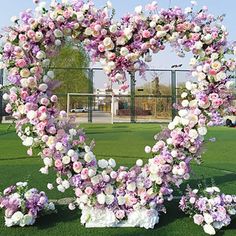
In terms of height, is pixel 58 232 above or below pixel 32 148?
below

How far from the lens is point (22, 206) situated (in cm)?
411

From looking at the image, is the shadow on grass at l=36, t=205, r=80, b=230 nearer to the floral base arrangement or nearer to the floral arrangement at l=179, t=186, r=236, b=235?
the floral base arrangement

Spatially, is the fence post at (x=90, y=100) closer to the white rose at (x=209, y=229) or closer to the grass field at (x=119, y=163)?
the grass field at (x=119, y=163)

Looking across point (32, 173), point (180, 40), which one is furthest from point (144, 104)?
point (180, 40)

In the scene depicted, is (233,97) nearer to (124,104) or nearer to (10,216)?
(10,216)

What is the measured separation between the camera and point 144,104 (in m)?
28.3

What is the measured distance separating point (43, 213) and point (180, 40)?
88.3 inches

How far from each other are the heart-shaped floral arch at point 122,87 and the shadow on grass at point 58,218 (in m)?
0.35

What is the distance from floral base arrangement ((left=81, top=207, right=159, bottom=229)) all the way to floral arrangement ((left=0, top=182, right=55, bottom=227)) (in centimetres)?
50

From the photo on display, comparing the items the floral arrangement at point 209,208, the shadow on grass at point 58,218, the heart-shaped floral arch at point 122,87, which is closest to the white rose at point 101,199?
the heart-shaped floral arch at point 122,87

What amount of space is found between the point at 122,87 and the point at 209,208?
1433 mm

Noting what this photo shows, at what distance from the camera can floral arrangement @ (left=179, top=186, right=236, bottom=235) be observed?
13.1 feet

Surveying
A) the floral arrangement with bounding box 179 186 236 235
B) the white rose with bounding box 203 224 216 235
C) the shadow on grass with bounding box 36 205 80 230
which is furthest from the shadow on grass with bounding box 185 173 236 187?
the shadow on grass with bounding box 36 205 80 230

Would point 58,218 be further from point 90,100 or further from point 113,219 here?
point 90,100
